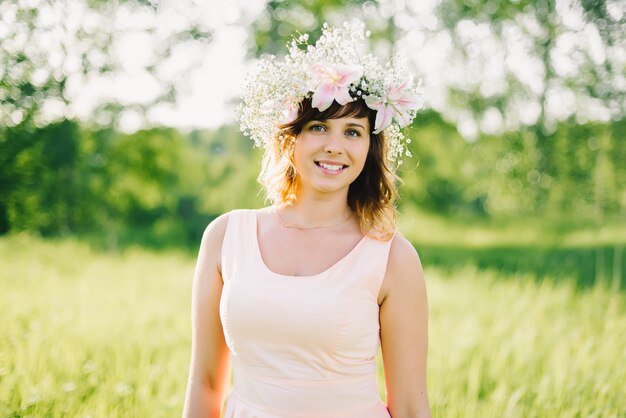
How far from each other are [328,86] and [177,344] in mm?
3203

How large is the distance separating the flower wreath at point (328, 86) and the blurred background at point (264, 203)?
187cm

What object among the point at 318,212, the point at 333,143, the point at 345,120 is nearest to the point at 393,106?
the point at 345,120

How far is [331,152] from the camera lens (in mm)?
2400

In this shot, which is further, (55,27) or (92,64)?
(92,64)

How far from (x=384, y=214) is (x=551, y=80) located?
42.3 feet

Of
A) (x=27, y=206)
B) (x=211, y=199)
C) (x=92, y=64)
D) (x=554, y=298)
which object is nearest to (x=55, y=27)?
(x=27, y=206)

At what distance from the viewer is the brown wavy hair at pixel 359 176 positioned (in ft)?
8.03

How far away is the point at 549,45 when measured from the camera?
45.2 feet

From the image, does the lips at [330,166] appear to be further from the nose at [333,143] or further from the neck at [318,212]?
the neck at [318,212]

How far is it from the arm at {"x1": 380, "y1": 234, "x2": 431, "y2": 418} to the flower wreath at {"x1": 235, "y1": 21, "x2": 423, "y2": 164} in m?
0.49

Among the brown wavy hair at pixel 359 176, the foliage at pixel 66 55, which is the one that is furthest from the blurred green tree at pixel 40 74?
the brown wavy hair at pixel 359 176

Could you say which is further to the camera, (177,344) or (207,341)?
(177,344)

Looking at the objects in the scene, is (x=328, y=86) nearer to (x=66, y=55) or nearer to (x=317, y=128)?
(x=317, y=128)

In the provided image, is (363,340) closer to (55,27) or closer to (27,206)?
(27,206)
